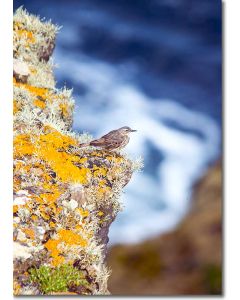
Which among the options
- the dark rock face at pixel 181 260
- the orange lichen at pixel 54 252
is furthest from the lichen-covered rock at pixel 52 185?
the dark rock face at pixel 181 260

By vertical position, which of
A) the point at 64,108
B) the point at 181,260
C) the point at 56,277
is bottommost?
the point at 56,277

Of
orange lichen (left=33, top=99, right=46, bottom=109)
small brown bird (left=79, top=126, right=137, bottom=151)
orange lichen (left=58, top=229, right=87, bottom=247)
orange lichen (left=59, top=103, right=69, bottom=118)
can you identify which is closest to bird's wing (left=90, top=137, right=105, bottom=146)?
small brown bird (left=79, top=126, right=137, bottom=151)

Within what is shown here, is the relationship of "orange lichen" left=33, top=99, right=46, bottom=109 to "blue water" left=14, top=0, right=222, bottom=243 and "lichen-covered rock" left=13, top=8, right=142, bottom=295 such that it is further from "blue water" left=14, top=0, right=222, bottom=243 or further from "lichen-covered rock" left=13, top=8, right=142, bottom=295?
"blue water" left=14, top=0, right=222, bottom=243

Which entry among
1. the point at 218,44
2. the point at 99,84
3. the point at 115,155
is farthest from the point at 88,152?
the point at 218,44

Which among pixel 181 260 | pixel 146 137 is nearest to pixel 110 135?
pixel 146 137

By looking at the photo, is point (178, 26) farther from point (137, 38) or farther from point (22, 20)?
point (22, 20)

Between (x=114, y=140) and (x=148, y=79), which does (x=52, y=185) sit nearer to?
(x=114, y=140)
